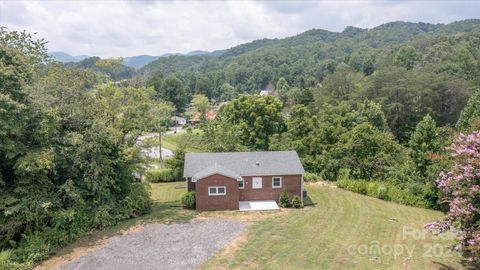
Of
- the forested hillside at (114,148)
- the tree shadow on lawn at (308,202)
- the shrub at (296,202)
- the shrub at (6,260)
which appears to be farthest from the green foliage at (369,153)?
the shrub at (6,260)

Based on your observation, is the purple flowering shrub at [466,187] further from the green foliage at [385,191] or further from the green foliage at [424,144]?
the green foliage at [424,144]

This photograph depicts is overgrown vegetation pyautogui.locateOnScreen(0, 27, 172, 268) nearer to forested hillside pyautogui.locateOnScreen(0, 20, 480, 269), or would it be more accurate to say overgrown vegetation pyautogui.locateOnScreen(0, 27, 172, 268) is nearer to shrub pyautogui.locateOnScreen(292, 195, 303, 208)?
forested hillside pyautogui.locateOnScreen(0, 20, 480, 269)

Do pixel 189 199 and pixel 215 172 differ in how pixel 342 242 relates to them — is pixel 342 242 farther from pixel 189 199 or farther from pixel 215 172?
pixel 189 199

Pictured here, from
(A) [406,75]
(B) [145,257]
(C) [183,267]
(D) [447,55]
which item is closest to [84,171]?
(B) [145,257]

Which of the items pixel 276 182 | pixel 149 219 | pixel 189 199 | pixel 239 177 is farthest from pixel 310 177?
pixel 149 219

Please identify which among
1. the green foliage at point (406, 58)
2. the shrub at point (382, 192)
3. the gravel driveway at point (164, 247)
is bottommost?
the gravel driveway at point (164, 247)

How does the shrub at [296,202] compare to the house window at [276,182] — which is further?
the house window at [276,182]
